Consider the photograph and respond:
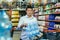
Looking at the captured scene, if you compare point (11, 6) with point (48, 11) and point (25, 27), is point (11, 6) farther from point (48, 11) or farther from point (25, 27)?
point (48, 11)

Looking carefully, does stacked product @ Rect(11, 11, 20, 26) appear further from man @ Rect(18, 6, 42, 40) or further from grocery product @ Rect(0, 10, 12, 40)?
grocery product @ Rect(0, 10, 12, 40)

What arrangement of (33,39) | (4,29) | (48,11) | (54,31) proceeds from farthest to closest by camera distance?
(48,11) < (54,31) < (33,39) < (4,29)

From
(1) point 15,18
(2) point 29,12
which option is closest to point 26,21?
(2) point 29,12

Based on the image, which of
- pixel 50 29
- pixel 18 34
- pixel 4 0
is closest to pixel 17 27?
pixel 18 34

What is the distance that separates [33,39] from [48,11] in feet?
3.08

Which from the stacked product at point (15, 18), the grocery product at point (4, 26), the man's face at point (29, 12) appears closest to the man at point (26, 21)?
the man's face at point (29, 12)

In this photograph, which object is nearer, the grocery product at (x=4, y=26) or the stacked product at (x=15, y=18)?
the grocery product at (x=4, y=26)

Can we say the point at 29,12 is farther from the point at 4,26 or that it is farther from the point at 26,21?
the point at 4,26

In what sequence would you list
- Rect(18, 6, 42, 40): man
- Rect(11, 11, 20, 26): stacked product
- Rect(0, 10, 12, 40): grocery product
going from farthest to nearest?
Rect(11, 11, 20, 26): stacked product < Rect(18, 6, 42, 40): man < Rect(0, 10, 12, 40): grocery product

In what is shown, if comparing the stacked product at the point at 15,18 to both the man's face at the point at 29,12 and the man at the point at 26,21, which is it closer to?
the man at the point at 26,21

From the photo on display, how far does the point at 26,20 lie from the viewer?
8.44 ft

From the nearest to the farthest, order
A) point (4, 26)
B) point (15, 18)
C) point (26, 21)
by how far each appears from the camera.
Result: point (4, 26), point (26, 21), point (15, 18)

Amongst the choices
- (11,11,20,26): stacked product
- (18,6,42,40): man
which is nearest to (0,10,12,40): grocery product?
(18,6,42,40): man

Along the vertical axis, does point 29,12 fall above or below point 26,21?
above
